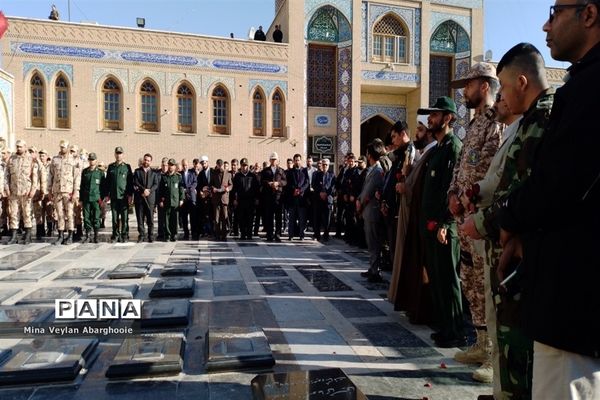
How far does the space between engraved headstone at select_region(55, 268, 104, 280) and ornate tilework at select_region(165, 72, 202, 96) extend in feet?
46.7

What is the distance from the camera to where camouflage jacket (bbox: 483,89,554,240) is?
178 cm

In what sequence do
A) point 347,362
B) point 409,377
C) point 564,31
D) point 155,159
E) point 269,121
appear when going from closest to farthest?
1. point 564,31
2. point 409,377
3. point 347,362
4. point 155,159
5. point 269,121

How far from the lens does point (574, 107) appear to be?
1.27 meters

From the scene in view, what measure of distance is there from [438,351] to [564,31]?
2.32 metres

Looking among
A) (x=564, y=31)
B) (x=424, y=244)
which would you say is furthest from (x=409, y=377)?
(x=564, y=31)

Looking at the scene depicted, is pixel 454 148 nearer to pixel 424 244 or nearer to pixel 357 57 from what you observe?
pixel 424 244

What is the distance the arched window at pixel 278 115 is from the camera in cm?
2028

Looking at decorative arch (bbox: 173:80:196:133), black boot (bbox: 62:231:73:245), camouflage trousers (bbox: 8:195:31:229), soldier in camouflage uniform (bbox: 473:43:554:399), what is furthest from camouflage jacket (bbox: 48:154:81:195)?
decorative arch (bbox: 173:80:196:133)

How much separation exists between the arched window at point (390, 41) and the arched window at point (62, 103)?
13.4 meters

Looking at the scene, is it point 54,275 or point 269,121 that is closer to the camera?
point 54,275

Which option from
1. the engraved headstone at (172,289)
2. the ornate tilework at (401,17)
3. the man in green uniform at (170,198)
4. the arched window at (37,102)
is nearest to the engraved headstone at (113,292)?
the engraved headstone at (172,289)

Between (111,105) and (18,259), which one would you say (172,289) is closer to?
(18,259)

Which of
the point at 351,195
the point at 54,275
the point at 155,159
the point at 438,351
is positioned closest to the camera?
the point at 438,351

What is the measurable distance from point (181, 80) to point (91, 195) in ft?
37.2
